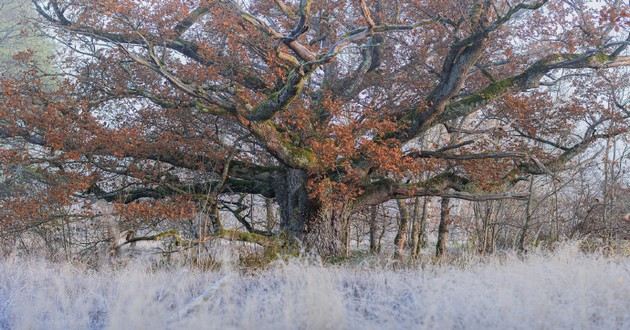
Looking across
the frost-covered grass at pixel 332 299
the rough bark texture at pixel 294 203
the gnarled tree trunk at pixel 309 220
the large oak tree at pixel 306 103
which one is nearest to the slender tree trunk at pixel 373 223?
the large oak tree at pixel 306 103

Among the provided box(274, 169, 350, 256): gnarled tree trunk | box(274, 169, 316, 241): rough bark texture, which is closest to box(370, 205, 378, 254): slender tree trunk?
box(274, 169, 350, 256): gnarled tree trunk

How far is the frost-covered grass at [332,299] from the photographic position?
5277mm

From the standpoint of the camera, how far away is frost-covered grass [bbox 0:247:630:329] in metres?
5.28

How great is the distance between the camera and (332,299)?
560cm

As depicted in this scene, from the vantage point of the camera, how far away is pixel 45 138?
1238cm

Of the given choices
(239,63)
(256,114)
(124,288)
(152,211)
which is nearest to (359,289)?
(124,288)

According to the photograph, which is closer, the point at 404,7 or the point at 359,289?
the point at 359,289

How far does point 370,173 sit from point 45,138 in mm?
7313

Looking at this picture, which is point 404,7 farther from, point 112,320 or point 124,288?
point 112,320

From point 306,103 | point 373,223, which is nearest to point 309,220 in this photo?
point 306,103

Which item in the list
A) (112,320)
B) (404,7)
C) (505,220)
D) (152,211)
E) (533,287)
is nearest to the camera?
(112,320)

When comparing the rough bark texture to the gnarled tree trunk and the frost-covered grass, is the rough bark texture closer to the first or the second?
the gnarled tree trunk

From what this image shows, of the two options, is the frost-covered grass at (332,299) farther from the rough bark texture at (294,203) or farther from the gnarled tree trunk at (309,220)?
the rough bark texture at (294,203)

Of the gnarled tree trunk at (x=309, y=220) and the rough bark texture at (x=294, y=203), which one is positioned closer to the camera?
the gnarled tree trunk at (x=309, y=220)
